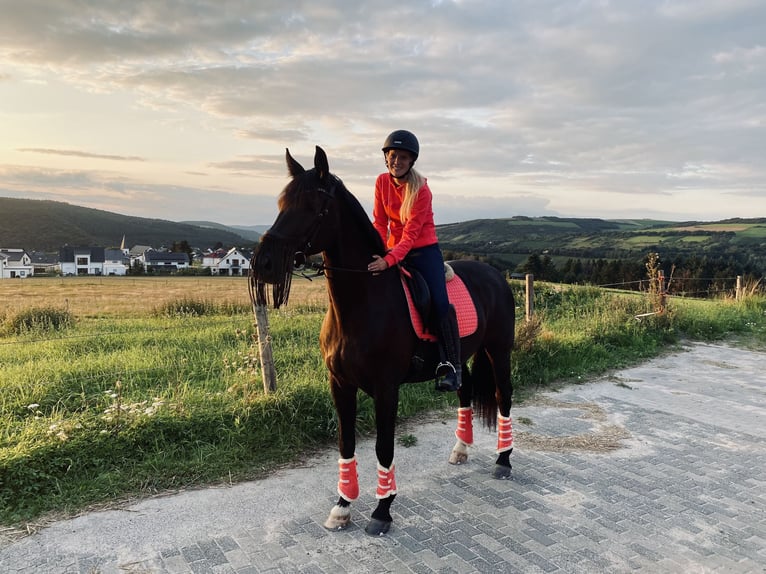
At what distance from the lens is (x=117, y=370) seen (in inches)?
254

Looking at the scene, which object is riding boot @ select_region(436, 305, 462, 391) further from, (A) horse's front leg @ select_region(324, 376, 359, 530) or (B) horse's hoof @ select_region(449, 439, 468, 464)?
(B) horse's hoof @ select_region(449, 439, 468, 464)

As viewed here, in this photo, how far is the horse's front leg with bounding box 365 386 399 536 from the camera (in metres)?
3.47

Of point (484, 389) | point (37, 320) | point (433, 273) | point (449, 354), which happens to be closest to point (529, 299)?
point (484, 389)

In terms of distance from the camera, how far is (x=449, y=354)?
3809 mm

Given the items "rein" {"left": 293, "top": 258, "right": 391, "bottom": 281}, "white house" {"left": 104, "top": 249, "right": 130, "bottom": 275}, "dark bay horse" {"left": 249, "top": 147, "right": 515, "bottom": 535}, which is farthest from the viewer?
"white house" {"left": 104, "top": 249, "right": 130, "bottom": 275}

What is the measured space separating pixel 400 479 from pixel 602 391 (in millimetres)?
4389

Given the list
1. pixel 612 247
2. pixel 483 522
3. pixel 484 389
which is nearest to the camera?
pixel 483 522

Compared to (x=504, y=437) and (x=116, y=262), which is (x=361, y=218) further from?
(x=116, y=262)

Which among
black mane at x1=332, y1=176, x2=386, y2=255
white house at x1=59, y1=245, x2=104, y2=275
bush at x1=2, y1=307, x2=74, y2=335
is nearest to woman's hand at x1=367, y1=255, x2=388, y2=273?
black mane at x1=332, y1=176, x2=386, y2=255

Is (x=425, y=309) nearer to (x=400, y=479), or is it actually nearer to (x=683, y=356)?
(x=400, y=479)

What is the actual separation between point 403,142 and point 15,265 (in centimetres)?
2663

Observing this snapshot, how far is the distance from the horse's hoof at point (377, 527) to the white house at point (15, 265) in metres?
23.7

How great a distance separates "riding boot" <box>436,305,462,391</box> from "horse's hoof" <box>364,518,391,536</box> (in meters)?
1.08

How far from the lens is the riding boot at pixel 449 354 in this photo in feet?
12.4
